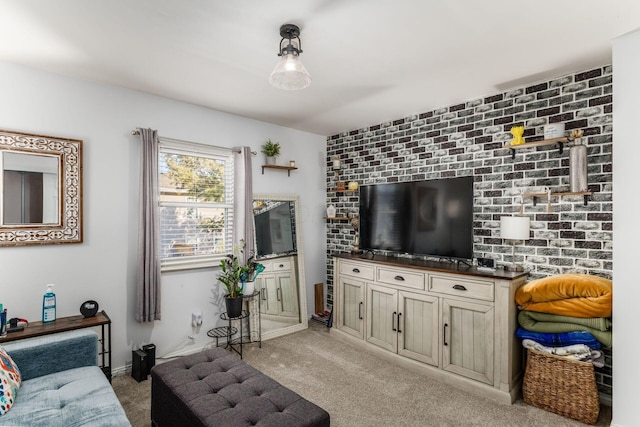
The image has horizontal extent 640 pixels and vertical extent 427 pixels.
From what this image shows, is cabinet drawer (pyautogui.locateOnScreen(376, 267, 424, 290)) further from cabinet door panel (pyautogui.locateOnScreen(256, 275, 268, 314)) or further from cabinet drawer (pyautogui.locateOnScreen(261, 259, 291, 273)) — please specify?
cabinet door panel (pyautogui.locateOnScreen(256, 275, 268, 314))

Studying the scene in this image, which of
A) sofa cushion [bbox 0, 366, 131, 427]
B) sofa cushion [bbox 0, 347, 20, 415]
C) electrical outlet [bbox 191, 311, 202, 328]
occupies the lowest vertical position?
electrical outlet [bbox 191, 311, 202, 328]

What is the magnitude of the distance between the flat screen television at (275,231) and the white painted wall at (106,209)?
0.73 metres

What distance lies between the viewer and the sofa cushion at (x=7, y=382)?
1760mm

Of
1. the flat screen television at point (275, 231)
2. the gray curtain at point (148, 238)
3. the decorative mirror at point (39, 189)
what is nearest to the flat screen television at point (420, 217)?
the flat screen television at point (275, 231)

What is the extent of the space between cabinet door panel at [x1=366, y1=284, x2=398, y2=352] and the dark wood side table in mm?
2448

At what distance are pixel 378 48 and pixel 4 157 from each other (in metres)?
2.91

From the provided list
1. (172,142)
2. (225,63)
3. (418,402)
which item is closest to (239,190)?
(172,142)

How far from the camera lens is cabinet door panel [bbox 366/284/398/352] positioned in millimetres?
3490

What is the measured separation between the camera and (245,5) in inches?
75.0

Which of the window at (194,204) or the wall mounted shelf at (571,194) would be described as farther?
the window at (194,204)

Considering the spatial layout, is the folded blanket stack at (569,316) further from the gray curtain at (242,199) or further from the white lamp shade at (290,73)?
the gray curtain at (242,199)

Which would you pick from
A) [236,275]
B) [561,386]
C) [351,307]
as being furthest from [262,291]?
[561,386]

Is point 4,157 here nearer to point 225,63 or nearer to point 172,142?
point 172,142

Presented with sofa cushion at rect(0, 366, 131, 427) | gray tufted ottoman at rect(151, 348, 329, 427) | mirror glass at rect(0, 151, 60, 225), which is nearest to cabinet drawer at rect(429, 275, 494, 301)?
gray tufted ottoman at rect(151, 348, 329, 427)
